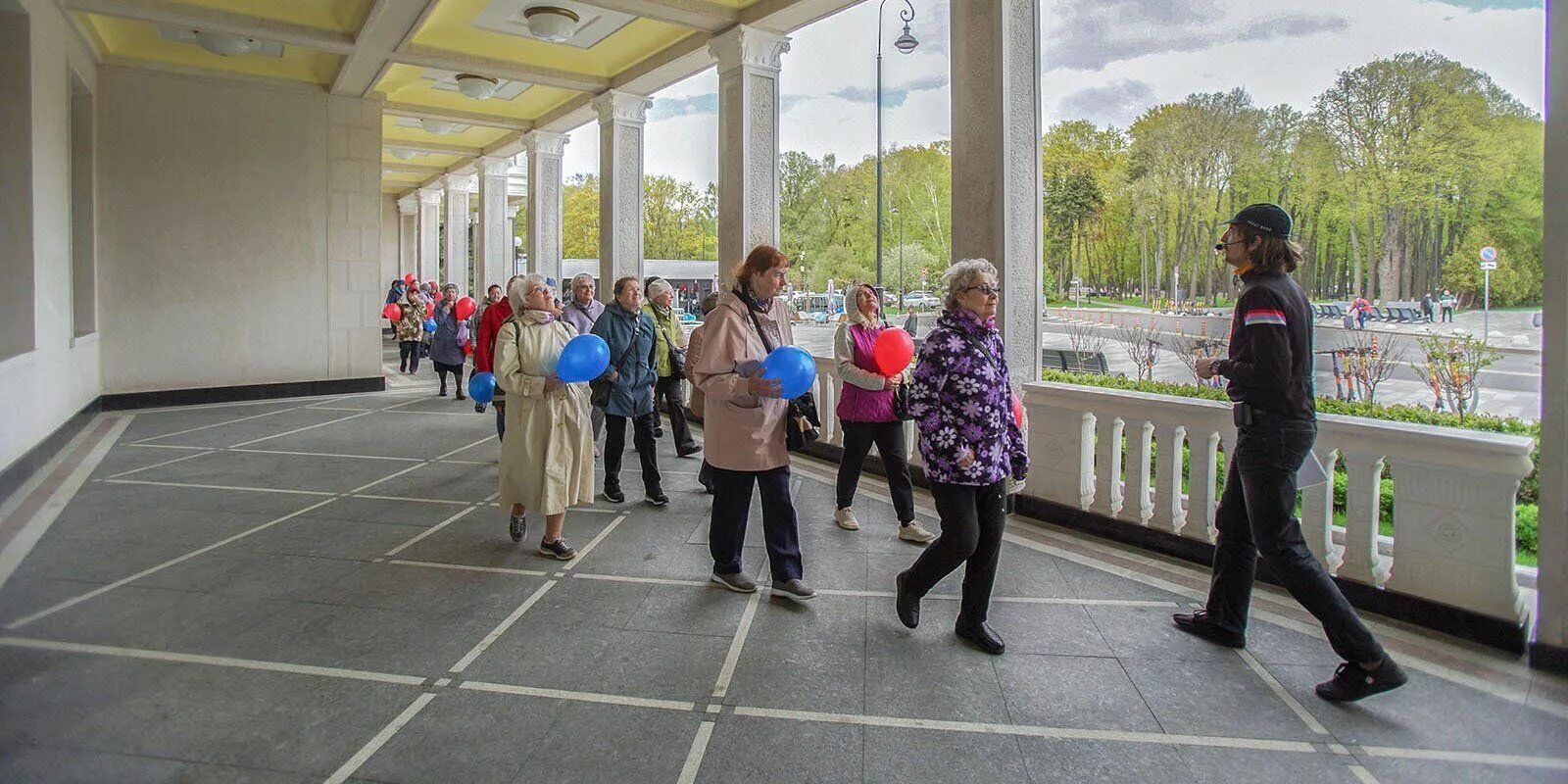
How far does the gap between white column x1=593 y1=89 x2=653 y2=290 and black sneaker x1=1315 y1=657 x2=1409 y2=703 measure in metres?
10.2

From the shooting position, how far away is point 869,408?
546 centimetres

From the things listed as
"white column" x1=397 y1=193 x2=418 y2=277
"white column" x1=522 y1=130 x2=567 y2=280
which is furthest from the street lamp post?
"white column" x1=397 y1=193 x2=418 y2=277

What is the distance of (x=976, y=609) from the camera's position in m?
3.78

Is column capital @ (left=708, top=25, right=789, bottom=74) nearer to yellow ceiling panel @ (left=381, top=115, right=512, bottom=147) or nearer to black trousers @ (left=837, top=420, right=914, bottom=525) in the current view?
black trousers @ (left=837, top=420, right=914, bottom=525)

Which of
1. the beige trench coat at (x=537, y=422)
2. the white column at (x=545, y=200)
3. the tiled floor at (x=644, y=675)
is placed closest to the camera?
the tiled floor at (x=644, y=675)

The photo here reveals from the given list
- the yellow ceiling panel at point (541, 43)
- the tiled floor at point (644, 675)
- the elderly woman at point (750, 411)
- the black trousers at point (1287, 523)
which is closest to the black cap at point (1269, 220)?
the black trousers at point (1287, 523)

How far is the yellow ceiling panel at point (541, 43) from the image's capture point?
1012 cm

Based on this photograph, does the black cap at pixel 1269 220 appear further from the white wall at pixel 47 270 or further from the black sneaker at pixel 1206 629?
the white wall at pixel 47 270

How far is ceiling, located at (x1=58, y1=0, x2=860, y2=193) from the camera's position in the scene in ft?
30.0

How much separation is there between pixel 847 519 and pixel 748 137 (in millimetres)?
5231

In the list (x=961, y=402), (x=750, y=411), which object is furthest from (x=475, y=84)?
(x=961, y=402)

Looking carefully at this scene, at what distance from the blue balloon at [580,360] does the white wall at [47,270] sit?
15.7ft

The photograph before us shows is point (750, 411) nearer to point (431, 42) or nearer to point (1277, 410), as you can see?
point (1277, 410)

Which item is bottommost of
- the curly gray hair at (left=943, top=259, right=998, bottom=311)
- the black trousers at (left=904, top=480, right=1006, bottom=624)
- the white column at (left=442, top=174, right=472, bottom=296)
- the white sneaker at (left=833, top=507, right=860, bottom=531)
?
the white sneaker at (left=833, top=507, right=860, bottom=531)
